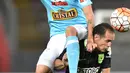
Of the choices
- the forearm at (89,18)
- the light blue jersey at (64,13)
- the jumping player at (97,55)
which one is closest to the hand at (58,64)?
A: the jumping player at (97,55)

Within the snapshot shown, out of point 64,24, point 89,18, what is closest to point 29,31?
point 64,24

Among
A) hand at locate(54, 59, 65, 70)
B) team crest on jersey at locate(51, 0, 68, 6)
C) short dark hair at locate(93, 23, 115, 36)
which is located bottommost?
hand at locate(54, 59, 65, 70)

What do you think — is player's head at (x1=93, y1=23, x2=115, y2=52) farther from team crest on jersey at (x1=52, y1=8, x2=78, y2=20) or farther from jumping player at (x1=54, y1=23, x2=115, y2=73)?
team crest on jersey at (x1=52, y1=8, x2=78, y2=20)

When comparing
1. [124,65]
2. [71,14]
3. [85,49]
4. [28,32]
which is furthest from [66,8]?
[28,32]

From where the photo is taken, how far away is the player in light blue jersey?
5.08 m

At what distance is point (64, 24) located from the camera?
5281mm

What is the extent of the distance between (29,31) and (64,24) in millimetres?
7519

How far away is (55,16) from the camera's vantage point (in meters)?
5.30

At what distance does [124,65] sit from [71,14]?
6.35 m

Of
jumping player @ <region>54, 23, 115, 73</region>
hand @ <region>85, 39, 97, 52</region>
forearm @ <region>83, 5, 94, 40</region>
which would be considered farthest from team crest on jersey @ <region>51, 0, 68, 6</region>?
hand @ <region>85, 39, 97, 52</region>

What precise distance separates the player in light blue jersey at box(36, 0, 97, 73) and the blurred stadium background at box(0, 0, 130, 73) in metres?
6.32

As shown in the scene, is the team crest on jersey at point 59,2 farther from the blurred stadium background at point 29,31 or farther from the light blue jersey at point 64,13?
the blurred stadium background at point 29,31

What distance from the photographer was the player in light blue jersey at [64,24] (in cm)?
508

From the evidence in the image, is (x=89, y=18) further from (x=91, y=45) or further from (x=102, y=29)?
(x=91, y=45)
